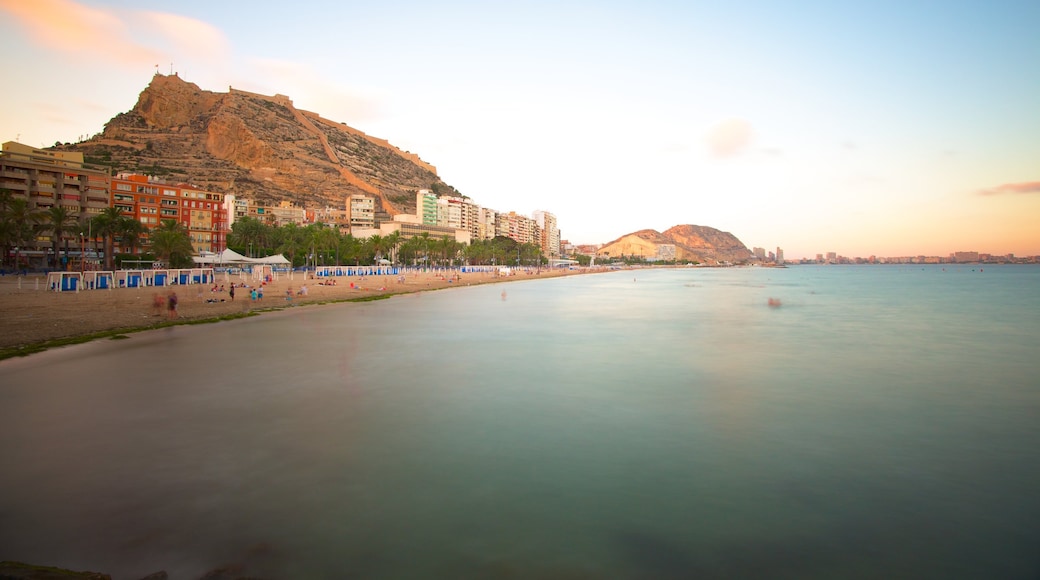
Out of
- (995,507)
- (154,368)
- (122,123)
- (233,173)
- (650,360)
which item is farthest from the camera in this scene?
(122,123)

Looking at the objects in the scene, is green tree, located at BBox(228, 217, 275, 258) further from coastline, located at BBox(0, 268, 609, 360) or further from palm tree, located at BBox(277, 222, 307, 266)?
coastline, located at BBox(0, 268, 609, 360)

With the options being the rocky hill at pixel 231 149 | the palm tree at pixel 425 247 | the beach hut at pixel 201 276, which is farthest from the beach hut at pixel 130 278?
the rocky hill at pixel 231 149

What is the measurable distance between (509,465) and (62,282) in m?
42.1

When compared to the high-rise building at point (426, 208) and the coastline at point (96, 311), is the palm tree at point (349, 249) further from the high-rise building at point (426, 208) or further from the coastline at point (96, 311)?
the high-rise building at point (426, 208)

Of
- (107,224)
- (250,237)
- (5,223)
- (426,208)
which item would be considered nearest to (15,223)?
(5,223)

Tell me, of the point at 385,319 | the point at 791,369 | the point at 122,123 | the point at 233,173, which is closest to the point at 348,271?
the point at 385,319

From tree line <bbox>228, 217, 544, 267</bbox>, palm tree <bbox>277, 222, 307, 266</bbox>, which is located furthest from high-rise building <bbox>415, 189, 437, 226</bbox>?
palm tree <bbox>277, 222, 307, 266</bbox>

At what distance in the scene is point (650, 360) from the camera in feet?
61.5

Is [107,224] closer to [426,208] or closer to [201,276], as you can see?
[201,276]

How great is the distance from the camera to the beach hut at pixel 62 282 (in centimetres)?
3675

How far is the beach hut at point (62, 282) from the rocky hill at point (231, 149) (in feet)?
351

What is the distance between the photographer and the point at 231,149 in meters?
168

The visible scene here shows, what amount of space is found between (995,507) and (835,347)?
55.0ft

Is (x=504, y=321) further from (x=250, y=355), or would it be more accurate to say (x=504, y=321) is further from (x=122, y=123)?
(x=122, y=123)
